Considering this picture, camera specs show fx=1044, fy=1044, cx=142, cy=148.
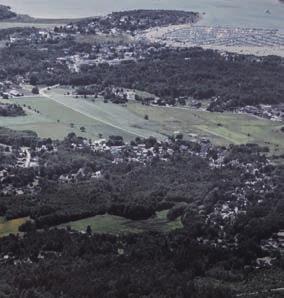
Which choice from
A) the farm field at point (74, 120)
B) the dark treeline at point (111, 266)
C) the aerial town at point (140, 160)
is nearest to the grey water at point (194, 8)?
the aerial town at point (140, 160)

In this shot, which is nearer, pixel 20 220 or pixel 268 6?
pixel 20 220

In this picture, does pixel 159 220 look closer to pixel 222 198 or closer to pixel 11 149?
pixel 222 198

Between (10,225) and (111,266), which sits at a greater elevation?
(111,266)

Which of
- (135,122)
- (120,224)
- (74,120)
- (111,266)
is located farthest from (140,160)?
(111,266)

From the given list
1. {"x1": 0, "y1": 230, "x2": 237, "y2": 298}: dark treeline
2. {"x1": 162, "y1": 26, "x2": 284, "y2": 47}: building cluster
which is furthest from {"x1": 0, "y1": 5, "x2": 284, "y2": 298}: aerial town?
{"x1": 162, "y1": 26, "x2": 284, "y2": 47}: building cluster

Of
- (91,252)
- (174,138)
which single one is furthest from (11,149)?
(91,252)

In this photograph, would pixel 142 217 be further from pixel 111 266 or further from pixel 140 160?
pixel 140 160
